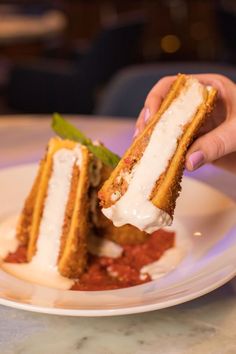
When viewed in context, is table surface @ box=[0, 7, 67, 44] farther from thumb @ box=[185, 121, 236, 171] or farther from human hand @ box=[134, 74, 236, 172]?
thumb @ box=[185, 121, 236, 171]

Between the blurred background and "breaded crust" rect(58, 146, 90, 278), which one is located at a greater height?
"breaded crust" rect(58, 146, 90, 278)

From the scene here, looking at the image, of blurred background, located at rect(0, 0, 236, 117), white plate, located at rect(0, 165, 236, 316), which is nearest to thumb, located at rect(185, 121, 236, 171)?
white plate, located at rect(0, 165, 236, 316)

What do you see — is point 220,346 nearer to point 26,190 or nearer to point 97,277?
point 97,277

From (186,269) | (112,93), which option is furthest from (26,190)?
(112,93)

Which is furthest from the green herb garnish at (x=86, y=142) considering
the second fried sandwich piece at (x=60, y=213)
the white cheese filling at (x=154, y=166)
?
the white cheese filling at (x=154, y=166)

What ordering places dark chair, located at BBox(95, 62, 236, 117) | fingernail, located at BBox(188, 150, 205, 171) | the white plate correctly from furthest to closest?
dark chair, located at BBox(95, 62, 236, 117)
fingernail, located at BBox(188, 150, 205, 171)
the white plate

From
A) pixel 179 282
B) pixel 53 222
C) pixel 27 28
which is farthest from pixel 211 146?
pixel 27 28

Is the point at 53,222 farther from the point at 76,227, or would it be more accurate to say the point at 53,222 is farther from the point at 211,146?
the point at 211,146
